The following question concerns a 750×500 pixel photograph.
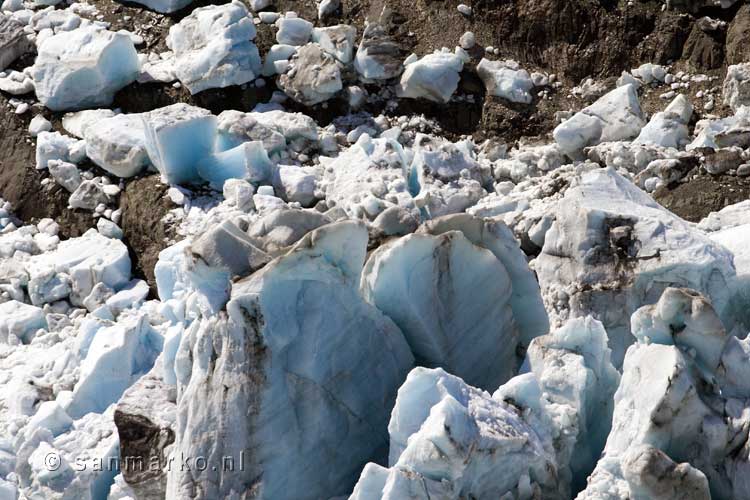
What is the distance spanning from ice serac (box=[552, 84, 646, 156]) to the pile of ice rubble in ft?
0.07

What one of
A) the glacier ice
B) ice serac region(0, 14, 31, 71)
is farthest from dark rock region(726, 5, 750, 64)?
ice serac region(0, 14, 31, 71)

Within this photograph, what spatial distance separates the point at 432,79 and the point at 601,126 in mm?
1537

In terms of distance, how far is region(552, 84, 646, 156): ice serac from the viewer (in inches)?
425

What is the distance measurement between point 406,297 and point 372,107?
4.52 m

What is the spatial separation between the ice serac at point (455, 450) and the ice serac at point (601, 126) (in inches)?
171

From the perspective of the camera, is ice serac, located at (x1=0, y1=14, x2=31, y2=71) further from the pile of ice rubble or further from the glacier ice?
the glacier ice

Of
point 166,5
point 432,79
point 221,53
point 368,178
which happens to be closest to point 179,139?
point 221,53

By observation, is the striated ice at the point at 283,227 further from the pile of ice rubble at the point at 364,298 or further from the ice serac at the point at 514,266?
the ice serac at the point at 514,266

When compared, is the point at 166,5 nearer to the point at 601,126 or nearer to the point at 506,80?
the point at 506,80

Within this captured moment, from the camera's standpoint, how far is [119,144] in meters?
11.3

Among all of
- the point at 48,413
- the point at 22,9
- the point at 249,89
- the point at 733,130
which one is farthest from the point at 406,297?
the point at 22,9

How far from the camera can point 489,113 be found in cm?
1168

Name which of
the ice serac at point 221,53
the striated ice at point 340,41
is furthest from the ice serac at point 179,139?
the striated ice at point 340,41

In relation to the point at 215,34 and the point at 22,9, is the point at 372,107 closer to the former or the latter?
the point at 215,34
